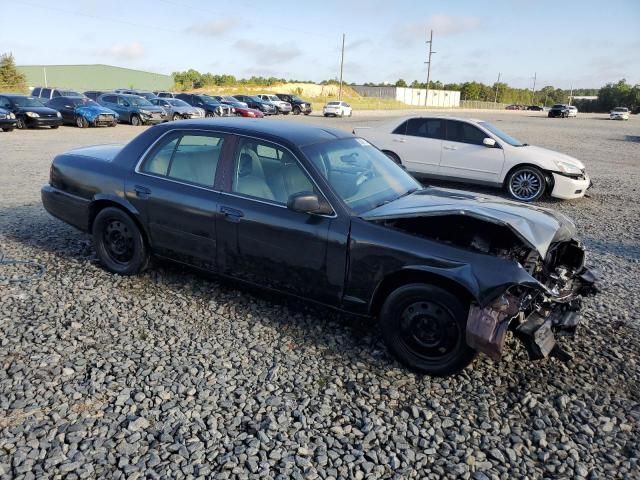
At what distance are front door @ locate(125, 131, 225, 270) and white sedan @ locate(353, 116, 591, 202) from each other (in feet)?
22.1

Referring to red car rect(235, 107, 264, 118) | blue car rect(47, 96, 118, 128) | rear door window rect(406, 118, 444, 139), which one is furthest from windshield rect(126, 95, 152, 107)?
rear door window rect(406, 118, 444, 139)

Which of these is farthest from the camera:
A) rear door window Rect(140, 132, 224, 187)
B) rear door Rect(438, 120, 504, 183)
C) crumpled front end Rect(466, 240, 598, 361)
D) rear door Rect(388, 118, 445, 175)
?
rear door Rect(388, 118, 445, 175)

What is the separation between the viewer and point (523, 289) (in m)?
3.23

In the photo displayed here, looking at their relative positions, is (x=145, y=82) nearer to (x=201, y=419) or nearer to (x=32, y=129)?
(x=32, y=129)

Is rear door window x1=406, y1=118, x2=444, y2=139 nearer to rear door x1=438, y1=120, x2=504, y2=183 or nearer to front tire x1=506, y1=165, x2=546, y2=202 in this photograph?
rear door x1=438, y1=120, x2=504, y2=183

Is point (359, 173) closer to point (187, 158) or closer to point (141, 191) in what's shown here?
point (187, 158)

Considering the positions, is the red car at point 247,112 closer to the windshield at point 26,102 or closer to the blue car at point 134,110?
the blue car at point 134,110

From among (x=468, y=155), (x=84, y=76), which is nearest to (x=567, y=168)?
(x=468, y=155)

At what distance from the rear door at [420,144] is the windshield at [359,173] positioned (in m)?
5.73

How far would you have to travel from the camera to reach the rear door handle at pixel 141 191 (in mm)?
4555

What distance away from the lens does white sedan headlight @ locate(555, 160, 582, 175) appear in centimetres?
939

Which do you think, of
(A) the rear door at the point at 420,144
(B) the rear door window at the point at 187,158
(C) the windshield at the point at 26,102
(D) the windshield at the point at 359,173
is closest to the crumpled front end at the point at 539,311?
(D) the windshield at the point at 359,173

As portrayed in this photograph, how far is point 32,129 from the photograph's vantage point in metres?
21.0

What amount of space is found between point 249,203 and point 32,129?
2113cm
